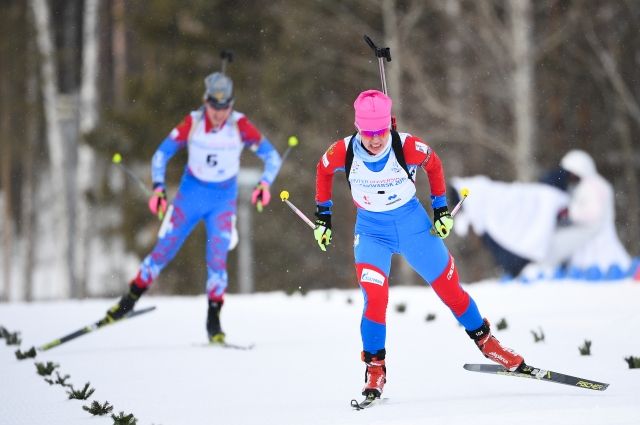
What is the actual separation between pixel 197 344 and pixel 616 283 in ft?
17.4

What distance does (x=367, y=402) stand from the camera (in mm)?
6121

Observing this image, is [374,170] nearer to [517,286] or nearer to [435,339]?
[435,339]

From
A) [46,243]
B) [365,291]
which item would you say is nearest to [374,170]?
[365,291]

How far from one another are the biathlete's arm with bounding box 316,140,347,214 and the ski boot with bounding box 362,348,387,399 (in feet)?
3.05

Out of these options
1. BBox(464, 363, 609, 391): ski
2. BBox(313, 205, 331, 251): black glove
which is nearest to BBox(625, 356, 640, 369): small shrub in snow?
BBox(464, 363, 609, 391): ski

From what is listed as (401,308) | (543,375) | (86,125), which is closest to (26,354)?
(401,308)

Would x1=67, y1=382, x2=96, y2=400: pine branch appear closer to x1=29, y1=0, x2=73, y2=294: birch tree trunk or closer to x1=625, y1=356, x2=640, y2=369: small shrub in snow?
x1=625, y1=356, x2=640, y2=369: small shrub in snow

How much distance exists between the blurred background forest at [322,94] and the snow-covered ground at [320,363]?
11.1 metres

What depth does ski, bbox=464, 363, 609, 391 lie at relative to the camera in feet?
20.2

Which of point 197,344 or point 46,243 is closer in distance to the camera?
point 197,344

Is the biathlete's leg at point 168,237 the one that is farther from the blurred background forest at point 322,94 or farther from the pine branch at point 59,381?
the blurred background forest at point 322,94

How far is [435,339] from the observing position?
29.0ft

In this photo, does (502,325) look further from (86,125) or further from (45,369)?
(86,125)

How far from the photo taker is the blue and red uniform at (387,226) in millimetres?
6410
